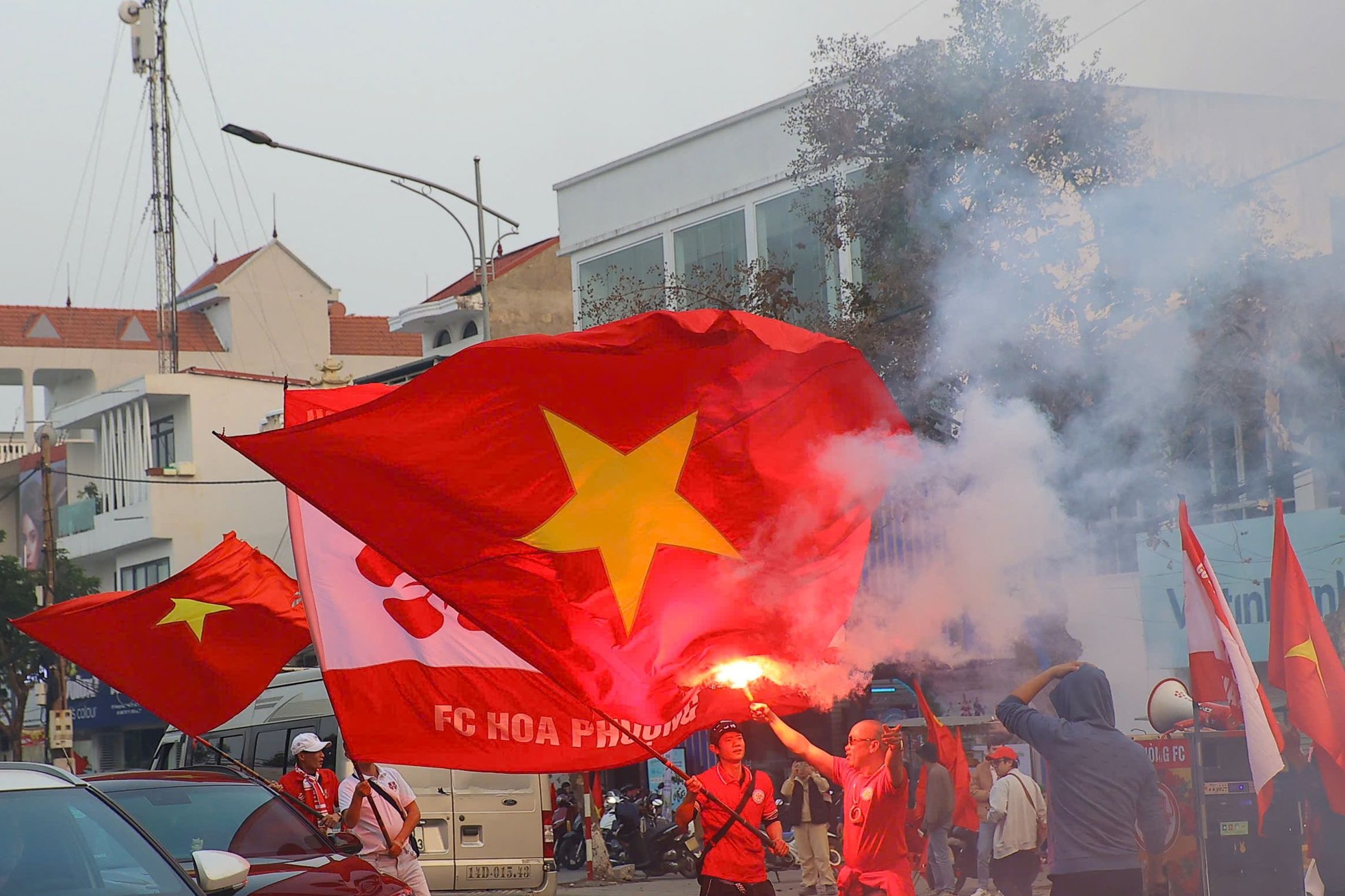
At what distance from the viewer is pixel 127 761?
41.7 metres

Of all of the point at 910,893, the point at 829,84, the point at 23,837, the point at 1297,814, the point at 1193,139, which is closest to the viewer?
the point at 23,837

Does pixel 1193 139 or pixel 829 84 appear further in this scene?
pixel 829 84

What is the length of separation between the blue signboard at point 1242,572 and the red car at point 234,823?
5505 millimetres

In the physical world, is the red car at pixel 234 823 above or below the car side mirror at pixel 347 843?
above

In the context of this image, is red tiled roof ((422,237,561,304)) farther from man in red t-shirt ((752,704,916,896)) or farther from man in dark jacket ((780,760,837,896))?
man in red t-shirt ((752,704,916,896))

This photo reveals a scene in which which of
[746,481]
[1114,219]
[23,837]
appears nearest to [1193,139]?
[1114,219]

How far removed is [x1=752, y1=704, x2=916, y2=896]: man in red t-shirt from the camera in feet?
27.8

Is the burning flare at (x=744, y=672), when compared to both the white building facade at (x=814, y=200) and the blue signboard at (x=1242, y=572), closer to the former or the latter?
the blue signboard at (x=1242, y=572)

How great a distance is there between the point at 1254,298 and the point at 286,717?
9.85 metres

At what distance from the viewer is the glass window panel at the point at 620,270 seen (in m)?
23.4

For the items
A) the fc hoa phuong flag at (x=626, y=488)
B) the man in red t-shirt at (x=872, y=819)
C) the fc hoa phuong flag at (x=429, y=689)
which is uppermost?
the fc hoa phuong flag at (x=626, y=488)

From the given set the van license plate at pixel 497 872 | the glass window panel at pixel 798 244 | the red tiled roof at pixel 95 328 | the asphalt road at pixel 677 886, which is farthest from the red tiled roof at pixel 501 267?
the van license plate at pixel 497 872

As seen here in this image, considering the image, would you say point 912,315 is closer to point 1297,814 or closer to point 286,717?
point 1297,814

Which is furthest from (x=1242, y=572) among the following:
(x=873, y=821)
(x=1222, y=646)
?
(x=873, y=821)
